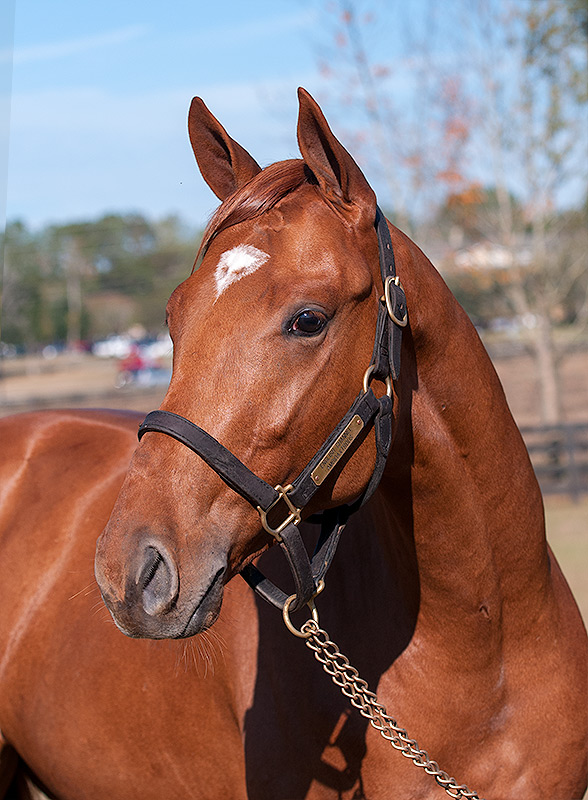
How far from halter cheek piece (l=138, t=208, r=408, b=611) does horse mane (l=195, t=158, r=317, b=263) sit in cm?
22

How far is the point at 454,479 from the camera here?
2.10 metres

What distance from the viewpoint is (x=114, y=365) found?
4506 centimetres

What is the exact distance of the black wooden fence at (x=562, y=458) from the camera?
458 inches

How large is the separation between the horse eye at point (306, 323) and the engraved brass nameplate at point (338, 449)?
23 centimetres

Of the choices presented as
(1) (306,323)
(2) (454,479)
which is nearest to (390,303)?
(1) (306,323)

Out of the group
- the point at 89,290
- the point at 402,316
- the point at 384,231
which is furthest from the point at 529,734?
the point at 89,290

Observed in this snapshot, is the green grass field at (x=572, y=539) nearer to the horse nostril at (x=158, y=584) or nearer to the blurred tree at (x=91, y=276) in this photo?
the horse nostril at (x=158, y=584)

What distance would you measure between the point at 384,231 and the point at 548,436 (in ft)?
37.4

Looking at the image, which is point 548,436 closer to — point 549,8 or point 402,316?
point 549,8

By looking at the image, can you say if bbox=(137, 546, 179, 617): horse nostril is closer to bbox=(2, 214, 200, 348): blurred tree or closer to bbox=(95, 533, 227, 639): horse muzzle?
bbox=(95, 533, 227, 639): horse muzzle

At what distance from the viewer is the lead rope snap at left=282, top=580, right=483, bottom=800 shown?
210cm

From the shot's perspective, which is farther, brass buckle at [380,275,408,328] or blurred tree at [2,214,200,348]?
blurred tree at [2,214,200,348]

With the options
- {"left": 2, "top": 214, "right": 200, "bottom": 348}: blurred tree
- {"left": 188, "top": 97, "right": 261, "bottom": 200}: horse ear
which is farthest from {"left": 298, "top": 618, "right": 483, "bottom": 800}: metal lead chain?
{"left": 2, "top": 214, "right": 200, "bottom": 348}: blurred tree

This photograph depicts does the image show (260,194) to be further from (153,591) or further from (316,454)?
(153,591)
